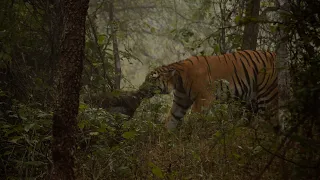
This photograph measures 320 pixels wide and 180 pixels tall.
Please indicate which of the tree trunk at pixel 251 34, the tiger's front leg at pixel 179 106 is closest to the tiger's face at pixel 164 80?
the tiger's front leg at pixel 179 106

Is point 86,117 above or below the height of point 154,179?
above

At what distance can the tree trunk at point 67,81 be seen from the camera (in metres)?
3.12

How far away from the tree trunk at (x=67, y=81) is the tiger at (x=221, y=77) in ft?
12.1

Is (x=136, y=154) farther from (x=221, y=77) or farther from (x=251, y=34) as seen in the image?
(x=251, y=34)

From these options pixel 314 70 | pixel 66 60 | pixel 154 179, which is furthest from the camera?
pixel 154 179

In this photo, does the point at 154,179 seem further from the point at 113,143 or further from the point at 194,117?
the point at 194,117

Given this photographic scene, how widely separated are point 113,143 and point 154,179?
1.27 meters

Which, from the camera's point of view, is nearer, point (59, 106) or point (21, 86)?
point (59, 106)

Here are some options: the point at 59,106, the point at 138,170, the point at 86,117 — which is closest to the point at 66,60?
the point at 59,106

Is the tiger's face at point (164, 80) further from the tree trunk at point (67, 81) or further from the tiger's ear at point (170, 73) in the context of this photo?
the tree trunk at point (67, 81)

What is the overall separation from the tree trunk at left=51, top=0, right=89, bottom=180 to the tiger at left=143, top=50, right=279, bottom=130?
3694mm

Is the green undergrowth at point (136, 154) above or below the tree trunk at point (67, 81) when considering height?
below

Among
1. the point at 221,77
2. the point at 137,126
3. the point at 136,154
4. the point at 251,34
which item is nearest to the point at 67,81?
the point at 136,154

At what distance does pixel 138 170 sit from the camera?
13.1 ft
